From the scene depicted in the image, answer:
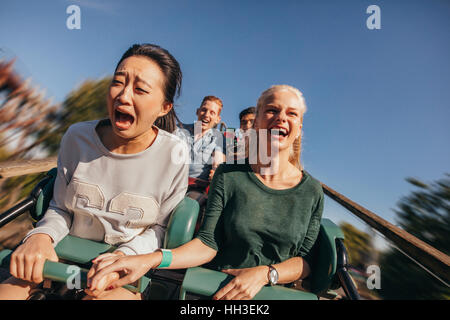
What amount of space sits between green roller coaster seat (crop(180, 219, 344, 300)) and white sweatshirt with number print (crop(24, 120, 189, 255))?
0.76 feet

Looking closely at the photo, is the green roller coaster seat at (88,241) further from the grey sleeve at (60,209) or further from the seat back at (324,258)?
the seat back at (324,258)

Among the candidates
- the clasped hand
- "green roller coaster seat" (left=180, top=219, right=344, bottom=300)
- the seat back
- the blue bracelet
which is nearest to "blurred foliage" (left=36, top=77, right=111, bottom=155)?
the blue bracelet

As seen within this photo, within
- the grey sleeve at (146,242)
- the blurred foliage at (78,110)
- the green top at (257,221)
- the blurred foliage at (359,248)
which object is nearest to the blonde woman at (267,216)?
the green top at (257,221)

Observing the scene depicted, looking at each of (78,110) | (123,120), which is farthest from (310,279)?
(78,110)

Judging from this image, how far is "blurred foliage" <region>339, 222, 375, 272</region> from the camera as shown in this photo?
2.28m

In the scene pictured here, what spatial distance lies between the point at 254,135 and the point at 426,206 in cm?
244

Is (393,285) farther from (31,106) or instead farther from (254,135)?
(31,106)

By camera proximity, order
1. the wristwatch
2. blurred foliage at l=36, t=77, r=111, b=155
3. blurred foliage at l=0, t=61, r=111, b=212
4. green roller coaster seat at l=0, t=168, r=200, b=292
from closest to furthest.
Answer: green roller coaster seat at l=0, t=168, r=200, b=292
the wristwatch
blurred foliage at l=0, t=61, r=111, b=212
blurred foliage at l=36, t=77, r=111, b=155

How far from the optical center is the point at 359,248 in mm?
2395

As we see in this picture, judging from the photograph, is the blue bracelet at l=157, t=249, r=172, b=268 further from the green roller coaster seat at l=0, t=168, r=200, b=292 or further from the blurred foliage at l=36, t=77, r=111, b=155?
the blurred foliage at l=36, t=77, r=111, b=155

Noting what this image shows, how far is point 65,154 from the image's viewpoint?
1.01 m

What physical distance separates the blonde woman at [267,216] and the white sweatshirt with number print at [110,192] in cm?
21

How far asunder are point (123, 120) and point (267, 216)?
0.76 m
